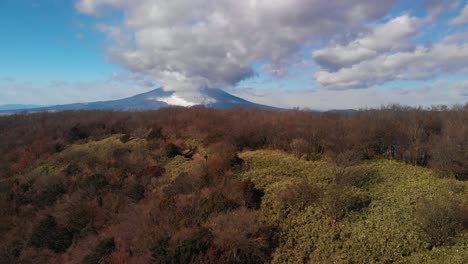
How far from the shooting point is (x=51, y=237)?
11.4 m

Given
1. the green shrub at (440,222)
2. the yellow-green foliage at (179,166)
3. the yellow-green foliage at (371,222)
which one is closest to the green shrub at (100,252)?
the yellow-green foliage at (179,166)

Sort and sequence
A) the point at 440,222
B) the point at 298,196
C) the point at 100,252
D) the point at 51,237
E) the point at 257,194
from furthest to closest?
the point at 51,237
the point at 257,194
the point at 298,196
the point at 100,252
the point at 440,222

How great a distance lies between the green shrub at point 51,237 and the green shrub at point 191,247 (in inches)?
232

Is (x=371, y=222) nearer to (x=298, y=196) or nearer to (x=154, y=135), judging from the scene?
(x=298, y=196)

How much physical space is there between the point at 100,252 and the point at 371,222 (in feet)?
27.7

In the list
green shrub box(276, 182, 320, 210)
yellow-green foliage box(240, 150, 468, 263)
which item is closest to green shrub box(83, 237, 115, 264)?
yellow-green foliage box(240, 150, 468, 263)

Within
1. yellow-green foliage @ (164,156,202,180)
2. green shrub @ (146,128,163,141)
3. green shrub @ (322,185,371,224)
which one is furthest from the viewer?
green shrub @ (146,128,163,141)

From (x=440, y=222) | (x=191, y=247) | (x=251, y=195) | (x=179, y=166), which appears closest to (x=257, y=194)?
(x=251, y=195)

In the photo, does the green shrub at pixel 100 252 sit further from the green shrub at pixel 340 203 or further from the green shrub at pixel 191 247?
the green shrub at pixel 340 203

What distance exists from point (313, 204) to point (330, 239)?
1.53 meters

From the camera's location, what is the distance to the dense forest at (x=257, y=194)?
25.7 ft

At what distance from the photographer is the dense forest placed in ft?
25.7

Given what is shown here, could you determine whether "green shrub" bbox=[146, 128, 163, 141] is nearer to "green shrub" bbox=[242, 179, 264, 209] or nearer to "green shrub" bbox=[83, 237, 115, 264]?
"green shrub" bbox=[83, 237, 115, 264]

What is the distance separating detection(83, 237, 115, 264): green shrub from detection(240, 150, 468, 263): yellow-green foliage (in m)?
5.16
